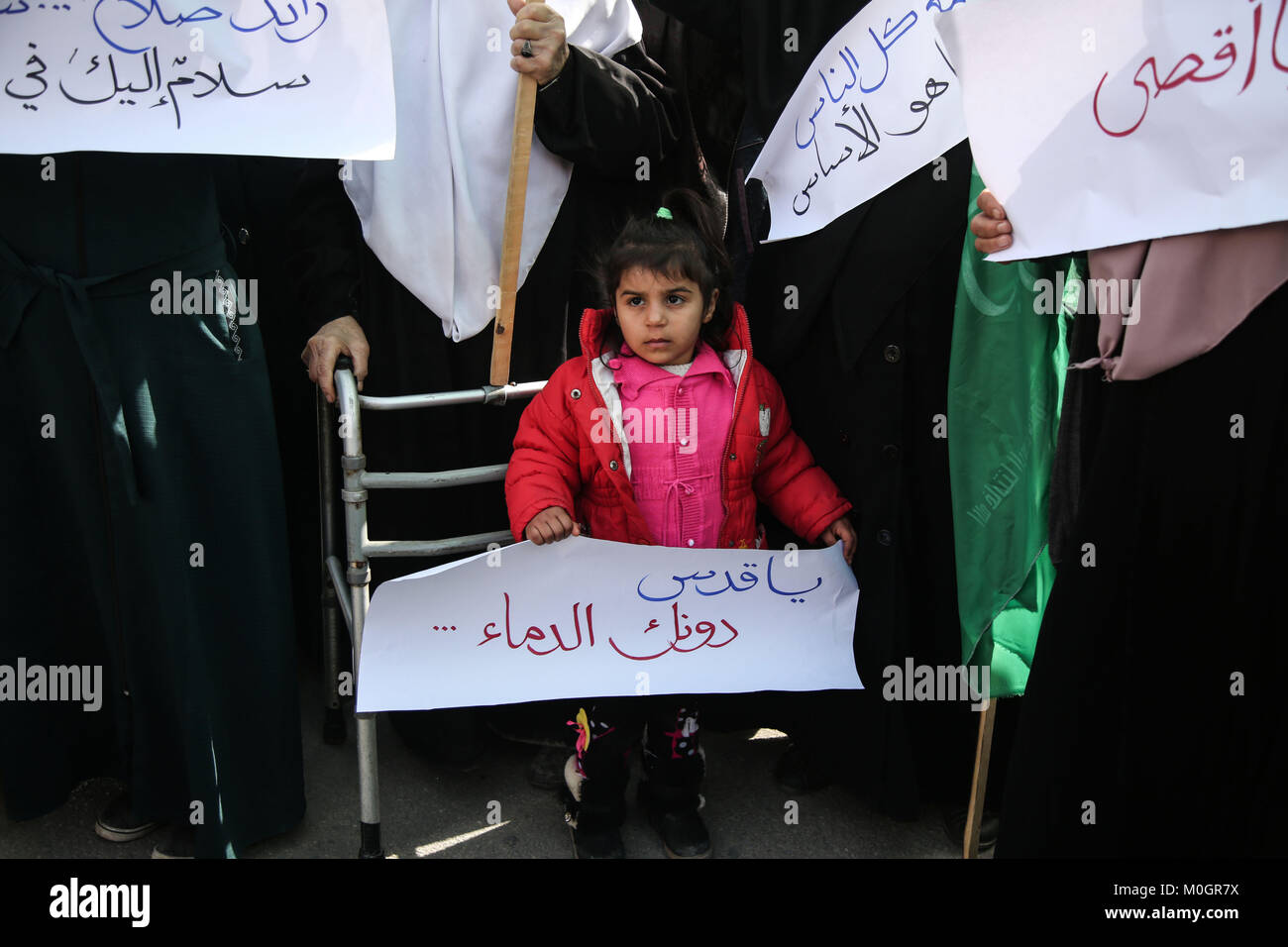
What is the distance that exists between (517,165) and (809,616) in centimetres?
118

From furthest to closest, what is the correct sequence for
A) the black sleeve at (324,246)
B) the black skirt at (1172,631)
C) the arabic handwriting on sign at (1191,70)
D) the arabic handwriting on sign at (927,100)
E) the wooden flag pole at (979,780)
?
the black sleeve at (324,246), the wooden flag pole at (979,780), the arabic handwriting on sign at (927,100), the black skirt at (1172,631), the arabic handwriting on sign at (1191,70)

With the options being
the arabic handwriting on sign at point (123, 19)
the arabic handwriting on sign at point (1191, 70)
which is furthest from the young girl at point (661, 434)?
the arabic handwriting on sign at point (123, 19)

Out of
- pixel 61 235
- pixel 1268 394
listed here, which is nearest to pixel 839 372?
pixel 1268 394

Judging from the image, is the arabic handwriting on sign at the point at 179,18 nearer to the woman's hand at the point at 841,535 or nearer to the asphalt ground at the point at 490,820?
the woman's hand at the point at 841,535

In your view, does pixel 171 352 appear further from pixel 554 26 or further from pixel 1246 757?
pixel 1246 757

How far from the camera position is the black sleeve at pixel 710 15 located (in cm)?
265

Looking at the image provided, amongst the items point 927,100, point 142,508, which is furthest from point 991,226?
point 142,508

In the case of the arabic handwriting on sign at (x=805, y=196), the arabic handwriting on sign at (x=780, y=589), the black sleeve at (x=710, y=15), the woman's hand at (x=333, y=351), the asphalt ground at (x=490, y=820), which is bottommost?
the asphalt ground at (x=490, y=820)

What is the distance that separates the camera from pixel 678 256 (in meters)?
2.40

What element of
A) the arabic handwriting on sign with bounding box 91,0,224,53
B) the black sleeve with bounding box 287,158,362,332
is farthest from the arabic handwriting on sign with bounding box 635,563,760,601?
the arabic handwriting on sign with bounding box 91,0,224,53

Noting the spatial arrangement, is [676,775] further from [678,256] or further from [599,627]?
[678,256]

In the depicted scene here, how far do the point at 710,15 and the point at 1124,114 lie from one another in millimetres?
1150

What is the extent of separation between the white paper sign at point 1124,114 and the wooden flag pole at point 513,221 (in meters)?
0.89

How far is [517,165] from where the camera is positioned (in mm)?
2438
